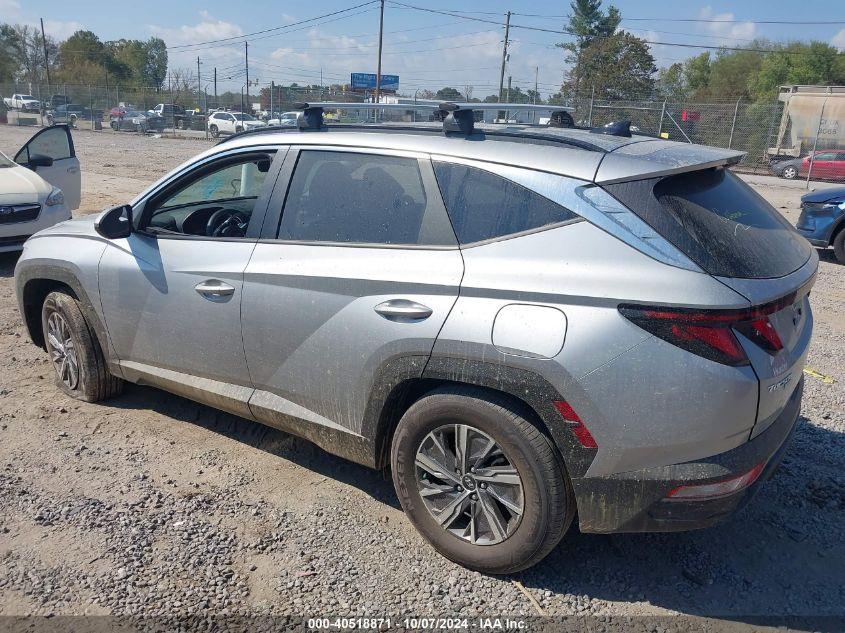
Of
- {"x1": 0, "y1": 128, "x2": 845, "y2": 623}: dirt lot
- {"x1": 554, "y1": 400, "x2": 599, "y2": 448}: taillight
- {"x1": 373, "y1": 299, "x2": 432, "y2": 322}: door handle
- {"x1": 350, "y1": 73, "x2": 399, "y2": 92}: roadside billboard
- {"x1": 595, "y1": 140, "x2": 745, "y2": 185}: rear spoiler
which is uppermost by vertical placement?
{"x1": 350, "y1": 73, "x2": 399, "y2": 92}: roadside billboard

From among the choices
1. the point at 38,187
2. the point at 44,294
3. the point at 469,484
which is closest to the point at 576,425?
the point at 469,484

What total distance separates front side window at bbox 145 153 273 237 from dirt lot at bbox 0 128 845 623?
4.08 ft

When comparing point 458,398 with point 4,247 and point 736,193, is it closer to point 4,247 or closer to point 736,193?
point 736,193

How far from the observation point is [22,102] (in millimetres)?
50031

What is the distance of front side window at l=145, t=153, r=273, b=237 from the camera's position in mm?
3870

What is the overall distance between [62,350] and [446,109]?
304 cm

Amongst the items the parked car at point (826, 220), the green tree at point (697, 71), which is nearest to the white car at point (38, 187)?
the parked car at point (826, 220)

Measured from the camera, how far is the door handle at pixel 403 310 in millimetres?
2898

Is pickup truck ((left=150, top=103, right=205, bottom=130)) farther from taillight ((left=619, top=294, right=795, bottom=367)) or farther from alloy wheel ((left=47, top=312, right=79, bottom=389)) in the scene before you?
taillight ((left=619, top=294, right=795, bottom=367))

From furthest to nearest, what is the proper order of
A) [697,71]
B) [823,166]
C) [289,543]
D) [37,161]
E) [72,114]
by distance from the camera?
[697,71]
[72,114]
[823,166]
[37,161]
[289,543]

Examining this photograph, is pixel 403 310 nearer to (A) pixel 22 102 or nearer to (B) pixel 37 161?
(B) pixel 37 161

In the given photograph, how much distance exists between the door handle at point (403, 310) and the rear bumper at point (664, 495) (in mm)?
900

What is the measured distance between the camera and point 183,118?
45.9 m

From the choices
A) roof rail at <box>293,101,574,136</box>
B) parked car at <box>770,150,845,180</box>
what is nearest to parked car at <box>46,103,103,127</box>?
parked car at <box>770,150,845,180</box>
